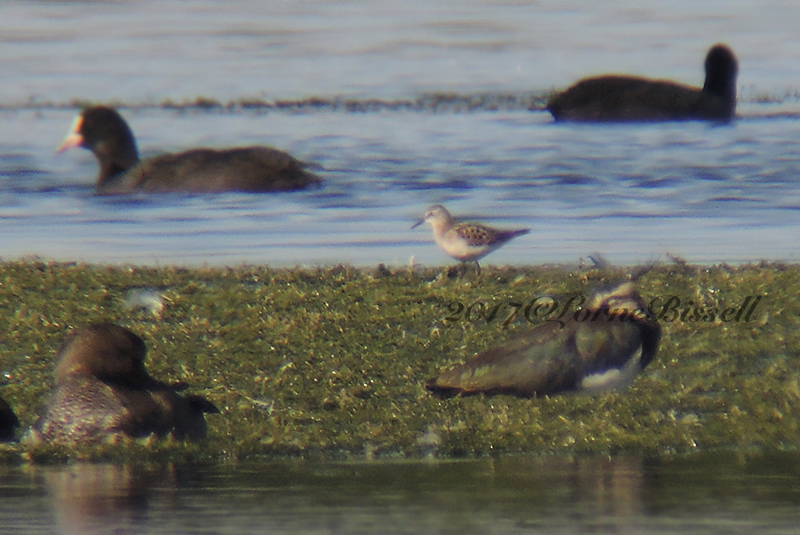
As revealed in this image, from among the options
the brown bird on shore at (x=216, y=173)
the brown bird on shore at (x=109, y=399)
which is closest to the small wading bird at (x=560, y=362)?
the brown bird on shore at (x=109, y=399)

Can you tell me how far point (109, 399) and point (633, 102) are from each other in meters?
15.9

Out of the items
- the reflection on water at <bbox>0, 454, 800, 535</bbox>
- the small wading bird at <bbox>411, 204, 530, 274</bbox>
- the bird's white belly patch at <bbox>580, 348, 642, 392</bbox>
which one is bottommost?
the reflection on water at <bbox>0, 454, 800, 535</bbox>

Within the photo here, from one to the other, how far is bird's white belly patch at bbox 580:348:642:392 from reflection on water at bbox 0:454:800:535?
0.83 metres

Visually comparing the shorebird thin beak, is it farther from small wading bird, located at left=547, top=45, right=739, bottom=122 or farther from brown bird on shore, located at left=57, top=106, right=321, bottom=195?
small wading bird, located at left=547, top=45, right=739, bottom=122

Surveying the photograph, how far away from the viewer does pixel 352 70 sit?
27.5 metres

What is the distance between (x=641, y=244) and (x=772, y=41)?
770 inches

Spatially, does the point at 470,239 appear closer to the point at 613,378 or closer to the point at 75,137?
the point at 613,378

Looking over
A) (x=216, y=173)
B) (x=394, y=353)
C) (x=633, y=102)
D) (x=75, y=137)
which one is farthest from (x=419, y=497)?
(x=633, y=102)

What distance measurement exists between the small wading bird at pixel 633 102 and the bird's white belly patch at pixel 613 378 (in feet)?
46.9

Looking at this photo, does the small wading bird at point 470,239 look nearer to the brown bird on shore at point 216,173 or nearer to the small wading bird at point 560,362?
the small wading bird at point 560,362

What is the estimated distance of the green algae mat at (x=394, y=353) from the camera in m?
7.98

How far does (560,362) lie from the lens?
8.42 meters


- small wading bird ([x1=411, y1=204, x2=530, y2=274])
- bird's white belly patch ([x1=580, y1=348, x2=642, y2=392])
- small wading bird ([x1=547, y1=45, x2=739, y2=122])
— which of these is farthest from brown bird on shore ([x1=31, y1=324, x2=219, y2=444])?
small wading bird ([x1=547, y1=45, x2=739, y2=122])

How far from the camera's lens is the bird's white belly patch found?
329 inches
